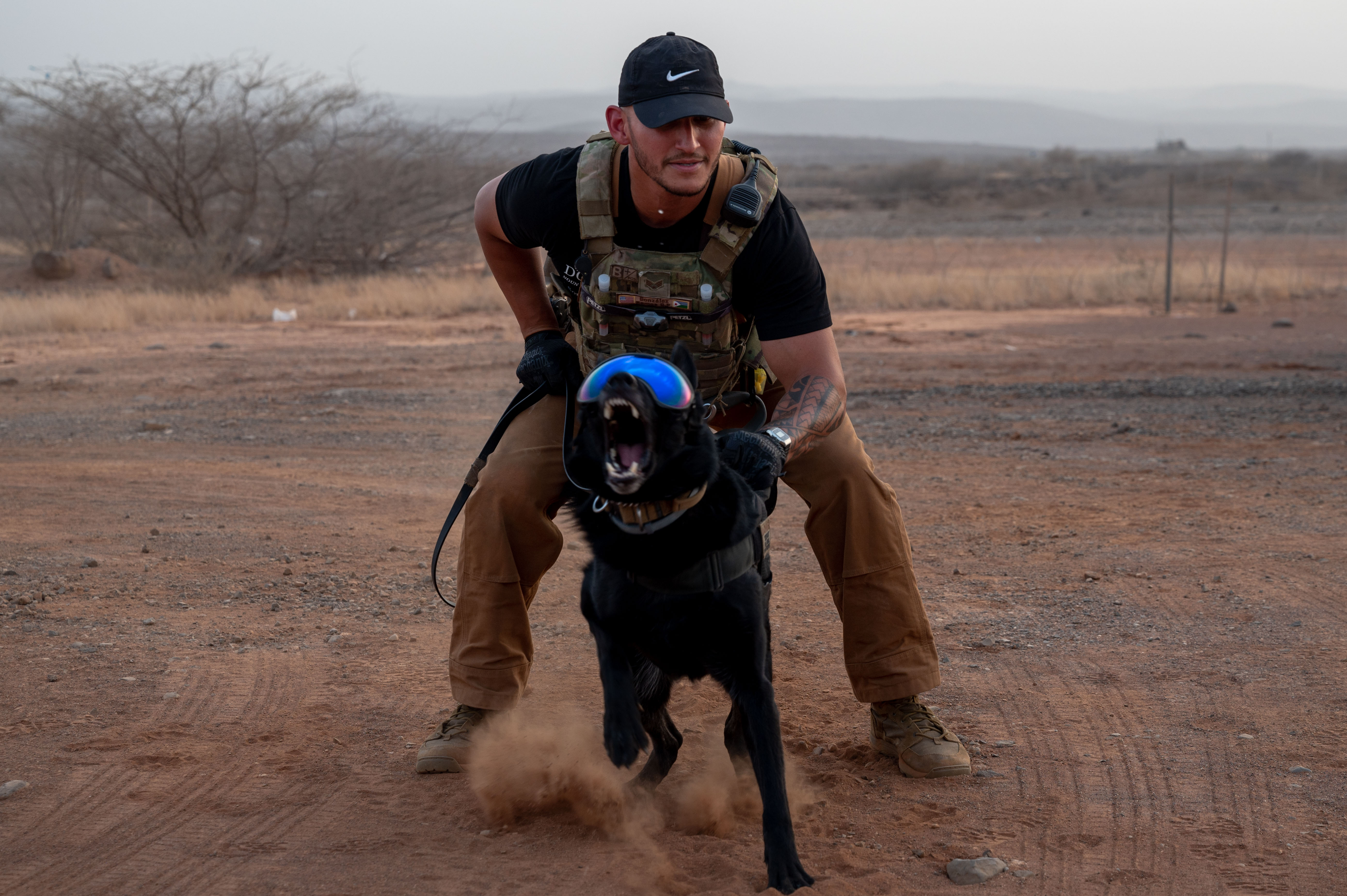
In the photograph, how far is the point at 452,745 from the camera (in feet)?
10.7

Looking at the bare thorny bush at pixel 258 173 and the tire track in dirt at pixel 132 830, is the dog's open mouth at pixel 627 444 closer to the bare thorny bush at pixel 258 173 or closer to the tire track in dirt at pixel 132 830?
the tire track in dirt at pixel 132 830

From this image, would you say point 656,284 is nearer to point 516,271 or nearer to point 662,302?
point 662,302

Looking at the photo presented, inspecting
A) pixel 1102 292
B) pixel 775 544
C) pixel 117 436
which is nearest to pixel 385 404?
pixel 117 436

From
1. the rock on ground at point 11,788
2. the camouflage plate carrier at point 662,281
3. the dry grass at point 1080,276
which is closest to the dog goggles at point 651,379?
the camouflage plate carrier at point 662,281

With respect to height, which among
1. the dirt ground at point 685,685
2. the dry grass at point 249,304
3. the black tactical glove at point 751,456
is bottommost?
the dirt ground at point 685,685

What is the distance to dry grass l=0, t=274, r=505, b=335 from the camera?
1452 cm

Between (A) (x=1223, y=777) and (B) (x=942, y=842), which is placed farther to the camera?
(A) (x=1223, y=777)

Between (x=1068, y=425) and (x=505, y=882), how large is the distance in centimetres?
660

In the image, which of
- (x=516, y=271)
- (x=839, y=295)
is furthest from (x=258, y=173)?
(x=516, y=271)

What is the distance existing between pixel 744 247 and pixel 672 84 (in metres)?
0.46

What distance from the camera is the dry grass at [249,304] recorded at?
14.5 metres

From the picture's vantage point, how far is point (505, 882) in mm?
2615

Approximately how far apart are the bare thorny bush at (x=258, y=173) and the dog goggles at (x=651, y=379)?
58.5 feet

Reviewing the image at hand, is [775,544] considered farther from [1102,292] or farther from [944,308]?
[1102,292]
